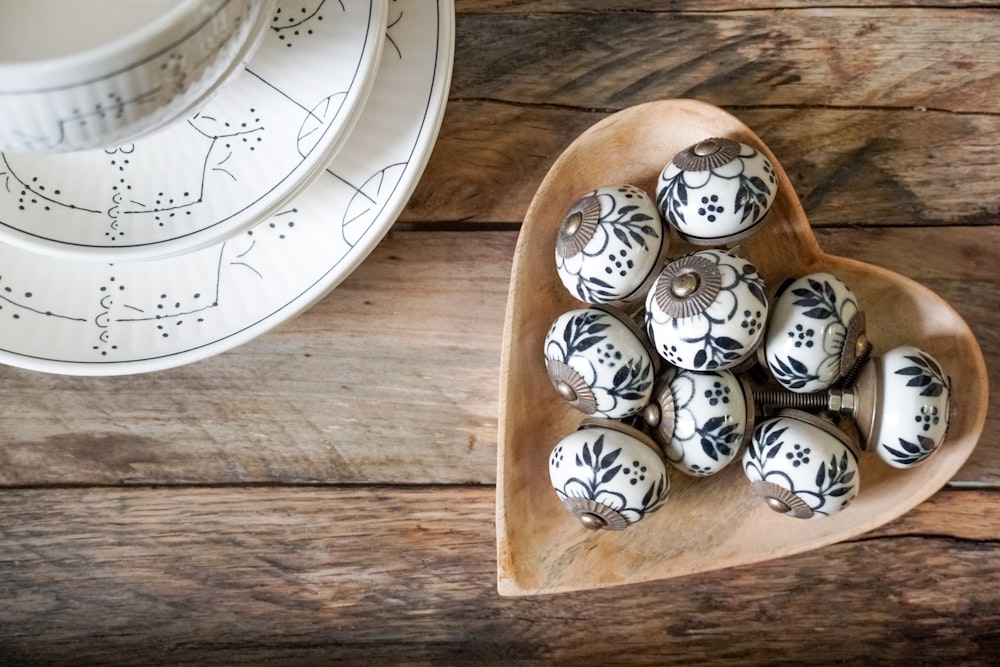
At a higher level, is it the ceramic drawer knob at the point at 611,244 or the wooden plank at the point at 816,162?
the wooden plank at the point at 816,162

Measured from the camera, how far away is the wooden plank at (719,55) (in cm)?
52

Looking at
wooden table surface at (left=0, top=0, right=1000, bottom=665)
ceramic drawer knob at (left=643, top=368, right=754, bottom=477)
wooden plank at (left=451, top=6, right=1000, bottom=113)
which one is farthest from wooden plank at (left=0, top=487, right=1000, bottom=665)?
wooden plank at (left=451, top=6, right=1000, bottom=113)

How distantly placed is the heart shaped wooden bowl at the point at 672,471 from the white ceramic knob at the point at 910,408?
0.12ft

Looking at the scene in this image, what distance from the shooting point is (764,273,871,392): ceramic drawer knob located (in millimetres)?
440

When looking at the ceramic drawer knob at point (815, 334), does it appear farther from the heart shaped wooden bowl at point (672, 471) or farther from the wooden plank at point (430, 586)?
the wooden plank at point (430, 586)

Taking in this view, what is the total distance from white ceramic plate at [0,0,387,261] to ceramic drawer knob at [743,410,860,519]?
0.26 m

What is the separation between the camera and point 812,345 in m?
0.44

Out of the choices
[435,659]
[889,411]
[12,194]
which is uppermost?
[12,194]

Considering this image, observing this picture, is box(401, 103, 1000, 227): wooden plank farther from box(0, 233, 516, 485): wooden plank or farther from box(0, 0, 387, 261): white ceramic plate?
box(0, 0, 387, 261): white ceramic plate

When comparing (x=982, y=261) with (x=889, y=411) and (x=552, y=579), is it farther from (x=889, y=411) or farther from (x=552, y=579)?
(x=552, y=579)

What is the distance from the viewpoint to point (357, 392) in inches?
20.7

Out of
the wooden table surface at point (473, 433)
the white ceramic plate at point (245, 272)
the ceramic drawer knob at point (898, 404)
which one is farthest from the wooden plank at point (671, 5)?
the ceramic drawer knob at point (898, 404)

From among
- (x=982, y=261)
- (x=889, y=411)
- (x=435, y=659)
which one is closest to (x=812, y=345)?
(x=889, y=411)

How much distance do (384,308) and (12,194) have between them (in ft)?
0.66
